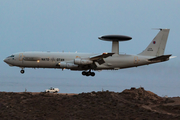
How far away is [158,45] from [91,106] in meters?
26.1

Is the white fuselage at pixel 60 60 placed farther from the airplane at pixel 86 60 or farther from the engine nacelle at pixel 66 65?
the engine nacelle at pixel 66 65

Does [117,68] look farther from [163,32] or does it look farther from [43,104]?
[43,104]

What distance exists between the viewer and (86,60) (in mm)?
56281

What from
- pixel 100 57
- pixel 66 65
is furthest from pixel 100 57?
pixel 66 65

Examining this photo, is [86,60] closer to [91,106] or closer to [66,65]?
[66,65]

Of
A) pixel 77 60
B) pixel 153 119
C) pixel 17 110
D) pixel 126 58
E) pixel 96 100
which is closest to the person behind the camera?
pixel 153 119

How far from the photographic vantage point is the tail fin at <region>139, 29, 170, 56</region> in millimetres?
61562

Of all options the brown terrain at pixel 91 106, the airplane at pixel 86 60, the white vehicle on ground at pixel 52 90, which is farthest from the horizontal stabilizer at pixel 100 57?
the white vehicle on ground at pixel 52 90

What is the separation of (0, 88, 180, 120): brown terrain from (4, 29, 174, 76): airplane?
32.0ft

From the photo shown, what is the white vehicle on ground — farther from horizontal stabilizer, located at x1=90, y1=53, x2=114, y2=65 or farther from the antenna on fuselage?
the antenna on fuselage

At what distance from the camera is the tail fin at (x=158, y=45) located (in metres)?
61.6

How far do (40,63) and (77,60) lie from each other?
25.1ft

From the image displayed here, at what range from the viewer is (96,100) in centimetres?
4512

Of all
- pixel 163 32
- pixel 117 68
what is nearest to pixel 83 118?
pixel 117 68
